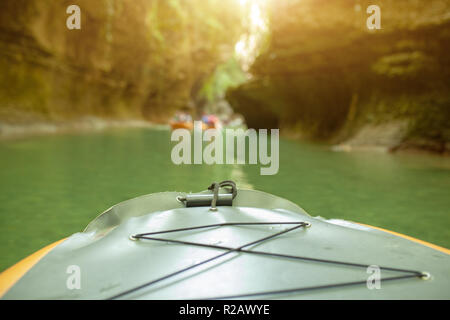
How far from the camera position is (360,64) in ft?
37.3

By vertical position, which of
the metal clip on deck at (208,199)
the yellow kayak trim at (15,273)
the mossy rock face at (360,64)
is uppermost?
the mossy rock face at (360,64)

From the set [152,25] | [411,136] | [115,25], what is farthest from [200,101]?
[411,136]

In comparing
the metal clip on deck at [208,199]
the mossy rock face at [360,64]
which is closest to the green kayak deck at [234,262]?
the metal clip on deck at [208,199]

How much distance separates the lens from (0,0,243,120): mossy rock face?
12.8 meters

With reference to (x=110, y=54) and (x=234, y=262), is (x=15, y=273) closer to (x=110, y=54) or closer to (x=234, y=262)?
(x=234, y=262)

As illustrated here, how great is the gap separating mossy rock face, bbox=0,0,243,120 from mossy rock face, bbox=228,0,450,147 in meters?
8.38

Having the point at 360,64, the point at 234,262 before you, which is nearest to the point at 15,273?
the point at 234,262

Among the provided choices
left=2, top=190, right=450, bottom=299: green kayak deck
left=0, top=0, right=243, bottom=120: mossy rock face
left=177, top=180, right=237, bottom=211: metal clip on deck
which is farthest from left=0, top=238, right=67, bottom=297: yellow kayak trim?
left=0, top=0, right=243, bottom=120: mossy rock face

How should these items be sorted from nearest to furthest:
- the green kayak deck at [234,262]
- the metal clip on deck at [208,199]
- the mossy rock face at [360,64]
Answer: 1. the green kayak deck at [234,262]
2. the metal clip on deck at [208,199]
3. the mossy rock face at [360,64]

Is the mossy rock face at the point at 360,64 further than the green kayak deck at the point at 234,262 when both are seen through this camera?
Yes

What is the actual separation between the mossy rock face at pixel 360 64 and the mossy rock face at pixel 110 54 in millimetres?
8379

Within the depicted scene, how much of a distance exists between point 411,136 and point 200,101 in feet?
109

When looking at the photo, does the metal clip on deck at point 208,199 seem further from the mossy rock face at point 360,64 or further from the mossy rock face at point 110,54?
the mossy rock face at point 110,54

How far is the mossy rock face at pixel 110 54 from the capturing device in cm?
1281
